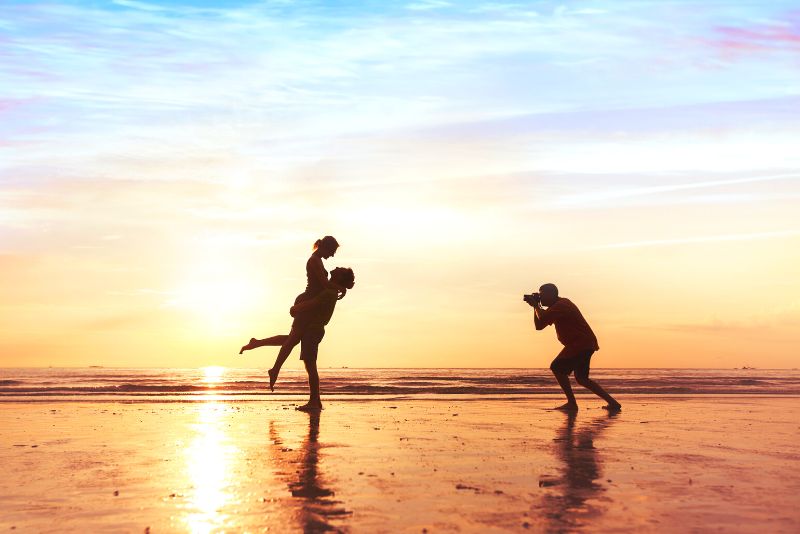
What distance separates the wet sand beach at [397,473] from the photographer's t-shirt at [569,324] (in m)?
1.87

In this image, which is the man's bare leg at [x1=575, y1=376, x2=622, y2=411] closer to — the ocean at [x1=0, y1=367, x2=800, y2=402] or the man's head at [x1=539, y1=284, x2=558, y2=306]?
the man's head at [x1=539, y1=284, x2=558, y2=306]

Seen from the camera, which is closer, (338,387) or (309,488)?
(309,488)

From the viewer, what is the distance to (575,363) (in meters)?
13.3

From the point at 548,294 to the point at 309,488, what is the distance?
8.41m

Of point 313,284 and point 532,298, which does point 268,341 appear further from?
point 532,298

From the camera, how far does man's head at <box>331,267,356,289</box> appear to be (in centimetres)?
1298

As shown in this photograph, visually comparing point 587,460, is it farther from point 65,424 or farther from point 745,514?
point 65,424

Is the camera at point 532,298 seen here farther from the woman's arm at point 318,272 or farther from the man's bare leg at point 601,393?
the woman's arm at point 318,272

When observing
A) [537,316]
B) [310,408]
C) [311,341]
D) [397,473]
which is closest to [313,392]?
[310,408]

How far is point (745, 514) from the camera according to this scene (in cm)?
489

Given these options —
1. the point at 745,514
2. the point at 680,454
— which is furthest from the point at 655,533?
the point at 680,454

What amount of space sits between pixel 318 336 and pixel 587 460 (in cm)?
625

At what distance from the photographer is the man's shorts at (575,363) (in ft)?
43.5

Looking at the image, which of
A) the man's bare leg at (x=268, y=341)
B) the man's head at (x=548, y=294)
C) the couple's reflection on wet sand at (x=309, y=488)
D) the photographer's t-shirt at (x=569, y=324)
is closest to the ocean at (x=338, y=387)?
the man's bare leg at (x=268, y=341)
